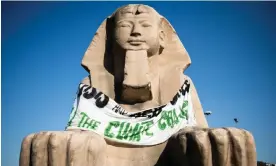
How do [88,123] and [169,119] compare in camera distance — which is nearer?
[88,123]

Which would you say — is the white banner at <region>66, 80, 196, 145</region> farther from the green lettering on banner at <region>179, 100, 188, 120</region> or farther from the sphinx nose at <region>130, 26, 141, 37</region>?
the sphinx nose at <region>130, 26, 141, 37</region>

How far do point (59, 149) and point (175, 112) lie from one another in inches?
64.8

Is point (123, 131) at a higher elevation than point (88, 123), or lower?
lower

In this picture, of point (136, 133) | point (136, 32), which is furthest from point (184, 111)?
point (136, 32)

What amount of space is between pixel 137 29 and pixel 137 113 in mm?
1033

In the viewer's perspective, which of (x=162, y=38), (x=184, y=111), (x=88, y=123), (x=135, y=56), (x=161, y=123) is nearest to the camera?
(x=88, y=123)

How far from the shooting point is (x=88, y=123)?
12.7ft

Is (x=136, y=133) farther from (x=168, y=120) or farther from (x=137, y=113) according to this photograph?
(x=168, y=120)

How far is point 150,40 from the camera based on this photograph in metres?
4.39

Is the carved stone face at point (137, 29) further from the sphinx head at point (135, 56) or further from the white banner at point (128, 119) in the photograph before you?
the white banner at point (128, 119)

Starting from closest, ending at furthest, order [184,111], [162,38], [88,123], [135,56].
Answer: [88,123], [184,111], [135,56], [162,38]

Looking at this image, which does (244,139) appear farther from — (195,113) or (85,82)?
(85,82)

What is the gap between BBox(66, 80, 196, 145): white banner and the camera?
3.87 m

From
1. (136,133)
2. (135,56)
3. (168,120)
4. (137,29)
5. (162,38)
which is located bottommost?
(136,133)
